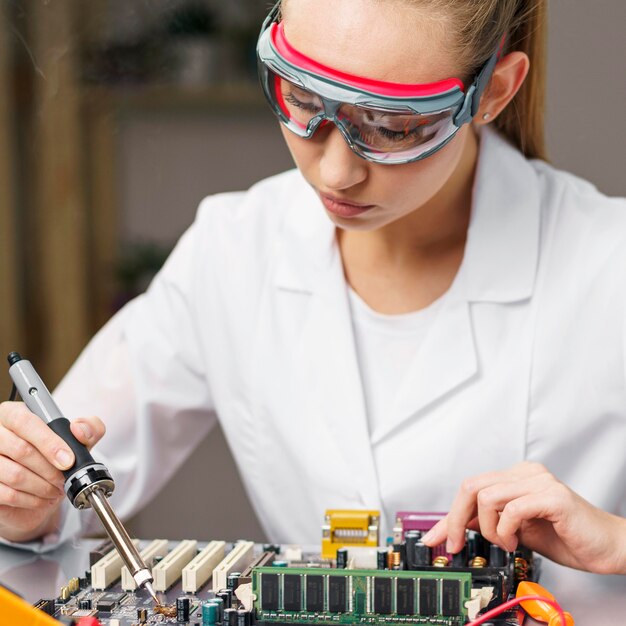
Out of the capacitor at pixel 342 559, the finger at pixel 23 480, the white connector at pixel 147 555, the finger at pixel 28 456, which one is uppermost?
the finger at pixel 28 456

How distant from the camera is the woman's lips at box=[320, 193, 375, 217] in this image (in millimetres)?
1113

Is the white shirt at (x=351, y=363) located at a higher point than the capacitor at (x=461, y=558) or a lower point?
higher

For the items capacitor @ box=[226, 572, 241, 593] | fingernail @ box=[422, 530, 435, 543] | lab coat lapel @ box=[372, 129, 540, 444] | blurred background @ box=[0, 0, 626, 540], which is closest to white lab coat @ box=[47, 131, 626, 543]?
lab coat lapel @ box=[372, 129, 540, 444]

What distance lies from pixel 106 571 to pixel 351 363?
0.50m

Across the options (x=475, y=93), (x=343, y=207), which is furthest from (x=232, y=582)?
(x=475, y=93)

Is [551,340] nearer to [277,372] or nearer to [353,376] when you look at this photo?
[353,376]

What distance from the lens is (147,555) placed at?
1.03m

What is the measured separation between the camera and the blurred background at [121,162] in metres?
2.70

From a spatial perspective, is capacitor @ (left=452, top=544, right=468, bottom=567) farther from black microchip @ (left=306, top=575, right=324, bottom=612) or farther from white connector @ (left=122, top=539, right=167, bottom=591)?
white connector @ (left=122, top=539, right=167, bottom=591)

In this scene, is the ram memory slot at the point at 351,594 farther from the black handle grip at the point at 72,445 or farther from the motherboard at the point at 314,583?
the black handle grip at the point at 72,445

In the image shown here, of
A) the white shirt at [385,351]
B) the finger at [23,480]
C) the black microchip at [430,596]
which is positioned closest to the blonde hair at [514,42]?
the white shirt at [385,351]

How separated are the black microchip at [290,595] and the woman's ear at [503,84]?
61cm

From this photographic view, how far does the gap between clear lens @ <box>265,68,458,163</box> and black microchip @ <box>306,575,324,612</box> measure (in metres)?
0.45

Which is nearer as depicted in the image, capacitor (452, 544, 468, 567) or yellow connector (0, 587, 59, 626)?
yellow connector (0, 587, 59, 626)
